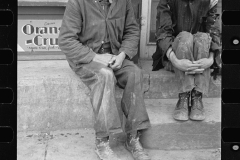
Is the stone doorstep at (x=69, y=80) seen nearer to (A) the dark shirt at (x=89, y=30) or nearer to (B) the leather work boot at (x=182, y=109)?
(A) the dark shirt at (x=89, y=30)

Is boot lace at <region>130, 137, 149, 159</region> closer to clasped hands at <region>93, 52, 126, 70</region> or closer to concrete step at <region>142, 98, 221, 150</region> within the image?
concrete step at <region>142, 98, 221, 150</region>

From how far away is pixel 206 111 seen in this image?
3.71 metres

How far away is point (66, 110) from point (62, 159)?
63 cm

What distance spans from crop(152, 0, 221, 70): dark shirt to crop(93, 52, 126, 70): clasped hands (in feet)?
1.58

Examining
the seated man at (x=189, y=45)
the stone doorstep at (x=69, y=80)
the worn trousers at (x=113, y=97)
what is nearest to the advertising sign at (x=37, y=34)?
the stone doorstep at (x=69, y=80)

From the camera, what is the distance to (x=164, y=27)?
145 inches

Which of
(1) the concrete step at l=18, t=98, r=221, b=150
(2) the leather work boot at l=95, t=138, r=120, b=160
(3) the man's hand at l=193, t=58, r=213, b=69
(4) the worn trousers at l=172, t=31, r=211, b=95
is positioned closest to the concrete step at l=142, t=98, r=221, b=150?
(1) the concrete step at l=18, t=98, r=221, b=150

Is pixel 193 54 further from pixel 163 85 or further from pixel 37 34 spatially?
pixel 37 34

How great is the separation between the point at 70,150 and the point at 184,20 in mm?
1668

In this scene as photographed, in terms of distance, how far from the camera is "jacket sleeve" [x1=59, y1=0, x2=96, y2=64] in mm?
3381

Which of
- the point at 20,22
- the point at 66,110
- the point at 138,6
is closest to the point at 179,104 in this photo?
the point at 66,110

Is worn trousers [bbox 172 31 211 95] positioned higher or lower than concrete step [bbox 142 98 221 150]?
higher

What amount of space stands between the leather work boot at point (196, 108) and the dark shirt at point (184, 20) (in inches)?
19.7
